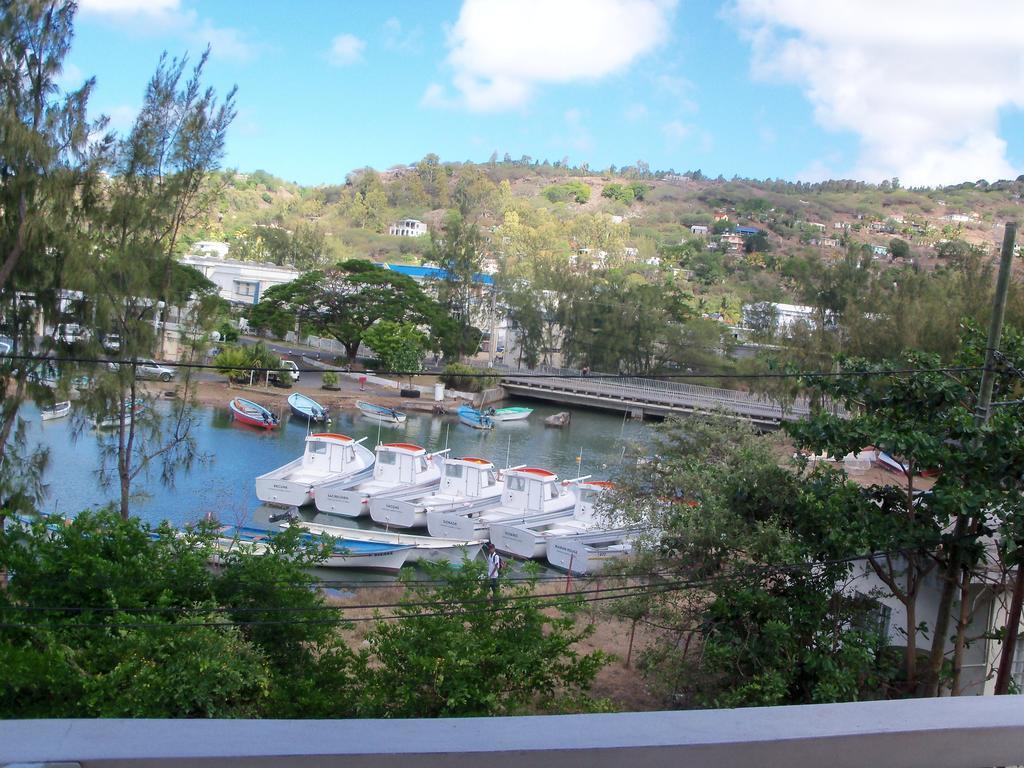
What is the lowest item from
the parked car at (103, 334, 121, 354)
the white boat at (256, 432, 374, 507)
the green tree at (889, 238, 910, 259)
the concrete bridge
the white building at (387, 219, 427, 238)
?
the white boat at (256, 432, 374, 507)

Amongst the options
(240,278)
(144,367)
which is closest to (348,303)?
(240,278)

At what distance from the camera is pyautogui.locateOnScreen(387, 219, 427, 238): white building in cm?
6531

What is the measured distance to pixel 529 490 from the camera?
39.8 ft

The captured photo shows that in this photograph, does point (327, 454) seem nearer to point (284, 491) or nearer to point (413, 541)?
point (284, 491)

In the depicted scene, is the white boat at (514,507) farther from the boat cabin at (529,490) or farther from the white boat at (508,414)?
the white boat at (508,414)

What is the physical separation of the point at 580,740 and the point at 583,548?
9.98 metres

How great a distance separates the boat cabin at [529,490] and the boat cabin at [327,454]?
2.65 meters

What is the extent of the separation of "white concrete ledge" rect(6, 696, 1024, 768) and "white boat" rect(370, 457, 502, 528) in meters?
11.5

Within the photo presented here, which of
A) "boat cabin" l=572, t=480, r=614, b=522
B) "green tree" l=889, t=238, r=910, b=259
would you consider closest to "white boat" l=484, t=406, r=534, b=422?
"boat cabin" l=572, t=480, r=614, b=522

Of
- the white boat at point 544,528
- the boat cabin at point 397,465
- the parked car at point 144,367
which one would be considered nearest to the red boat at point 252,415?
the parked car at point 144,367

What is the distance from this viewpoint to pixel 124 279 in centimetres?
745

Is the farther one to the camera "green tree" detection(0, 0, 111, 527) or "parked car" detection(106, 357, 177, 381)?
"green tree" detection(0, 0, 111, 527)

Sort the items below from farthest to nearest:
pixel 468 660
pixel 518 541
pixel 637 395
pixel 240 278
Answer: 1. pixel 240 278
2. pixel 637 395
3. pixel 518 541
4. pixel 468 660

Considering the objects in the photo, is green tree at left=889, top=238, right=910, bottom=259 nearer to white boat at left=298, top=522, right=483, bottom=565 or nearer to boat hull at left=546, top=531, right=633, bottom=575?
boat hull at left=546, top=531, right=633, bottom=575
